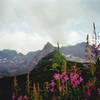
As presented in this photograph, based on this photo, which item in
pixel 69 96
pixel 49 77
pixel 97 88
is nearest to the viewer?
pixel 97 88

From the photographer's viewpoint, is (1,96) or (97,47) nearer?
(97,47)

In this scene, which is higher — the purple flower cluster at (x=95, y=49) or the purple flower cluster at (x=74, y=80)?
the purple flower cluster at (x=95, y=49)

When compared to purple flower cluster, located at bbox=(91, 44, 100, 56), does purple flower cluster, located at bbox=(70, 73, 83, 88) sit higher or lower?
lower

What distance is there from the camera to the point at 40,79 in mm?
5793

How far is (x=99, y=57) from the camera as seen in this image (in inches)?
115

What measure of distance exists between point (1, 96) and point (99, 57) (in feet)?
Answer: 13.2

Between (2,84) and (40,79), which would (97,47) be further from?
(2,84)

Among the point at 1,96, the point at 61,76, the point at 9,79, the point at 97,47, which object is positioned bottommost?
the point at 1,96

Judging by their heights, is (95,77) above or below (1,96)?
above

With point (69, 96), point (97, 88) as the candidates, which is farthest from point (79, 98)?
point (97, 88)

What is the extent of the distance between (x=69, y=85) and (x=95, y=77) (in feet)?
2.52

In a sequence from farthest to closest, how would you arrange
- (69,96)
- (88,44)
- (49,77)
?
(49,77) < (69,96) < (88,44)

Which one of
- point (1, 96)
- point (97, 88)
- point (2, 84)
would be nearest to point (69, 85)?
point (97, 88)

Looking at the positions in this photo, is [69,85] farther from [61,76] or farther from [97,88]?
[97,88]
